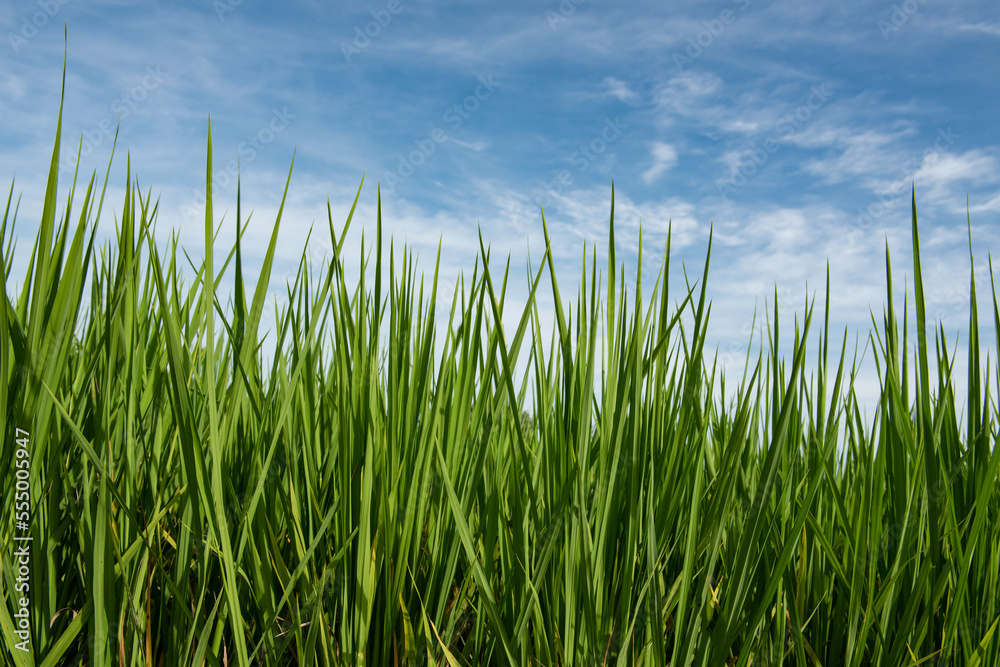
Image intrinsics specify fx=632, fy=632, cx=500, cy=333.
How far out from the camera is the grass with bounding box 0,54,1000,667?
120cm

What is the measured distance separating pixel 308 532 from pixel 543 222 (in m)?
0.88

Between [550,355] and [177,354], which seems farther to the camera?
[550,355]

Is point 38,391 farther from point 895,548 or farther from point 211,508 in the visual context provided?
point 895,548

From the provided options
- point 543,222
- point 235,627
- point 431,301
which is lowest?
point 235,627

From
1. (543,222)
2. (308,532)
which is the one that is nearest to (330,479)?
(308,532)

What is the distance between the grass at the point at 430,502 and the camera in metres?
1.20

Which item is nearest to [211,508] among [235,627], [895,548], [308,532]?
[235,627]

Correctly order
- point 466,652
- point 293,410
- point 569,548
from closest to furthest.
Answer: point 569,548
point 466,652
point 293,410

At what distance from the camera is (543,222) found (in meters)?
1.40

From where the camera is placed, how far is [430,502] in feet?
4.73

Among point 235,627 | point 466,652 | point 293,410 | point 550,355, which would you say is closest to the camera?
point 235,627

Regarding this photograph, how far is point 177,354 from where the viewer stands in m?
1.12

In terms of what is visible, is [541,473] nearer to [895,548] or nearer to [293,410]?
[293,410]

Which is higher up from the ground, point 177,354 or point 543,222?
point 543,222
